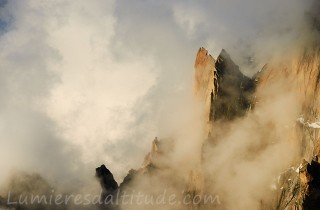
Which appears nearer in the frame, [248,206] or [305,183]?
[305,183]

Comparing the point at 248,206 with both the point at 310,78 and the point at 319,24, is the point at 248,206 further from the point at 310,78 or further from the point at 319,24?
the point at 319,24

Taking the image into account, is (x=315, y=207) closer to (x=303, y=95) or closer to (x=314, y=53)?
(x=303, y=95)

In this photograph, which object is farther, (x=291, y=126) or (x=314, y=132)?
(x=291, y=126)

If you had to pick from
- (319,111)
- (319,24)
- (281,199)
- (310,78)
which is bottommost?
(281,199)

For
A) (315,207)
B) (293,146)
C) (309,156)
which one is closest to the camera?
(315,207)

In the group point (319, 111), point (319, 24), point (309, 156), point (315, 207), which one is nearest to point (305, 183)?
point (315, 207)

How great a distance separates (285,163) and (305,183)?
3868 centimetres

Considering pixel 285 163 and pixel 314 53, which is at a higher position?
pixel 314 53

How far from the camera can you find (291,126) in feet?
652

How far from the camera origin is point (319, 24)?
650 feet

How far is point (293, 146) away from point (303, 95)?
20328 millimetres

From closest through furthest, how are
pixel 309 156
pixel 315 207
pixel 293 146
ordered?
pixel 315 207 < pixel 309 156 < pixel 293 146

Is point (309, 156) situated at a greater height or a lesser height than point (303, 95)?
lesser

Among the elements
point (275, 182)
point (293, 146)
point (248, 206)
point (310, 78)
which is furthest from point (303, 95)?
point (248, 206)
